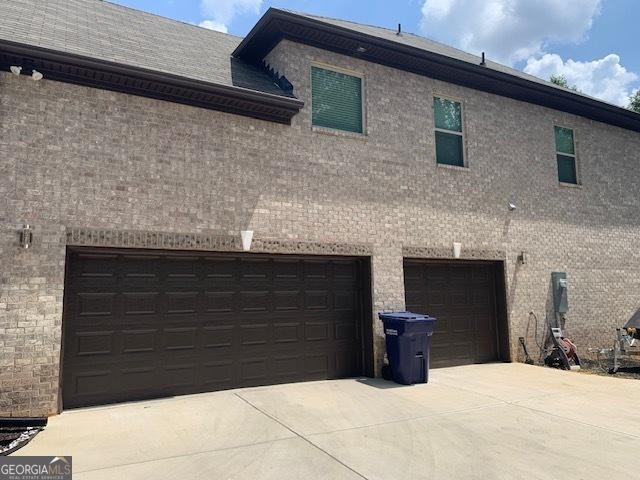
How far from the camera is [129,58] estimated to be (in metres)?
7.60

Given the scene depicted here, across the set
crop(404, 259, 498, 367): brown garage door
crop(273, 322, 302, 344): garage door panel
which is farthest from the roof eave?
crop(404, 259, 498, 367): brown garage door

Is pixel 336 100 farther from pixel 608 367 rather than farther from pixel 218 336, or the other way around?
pixel 608 367

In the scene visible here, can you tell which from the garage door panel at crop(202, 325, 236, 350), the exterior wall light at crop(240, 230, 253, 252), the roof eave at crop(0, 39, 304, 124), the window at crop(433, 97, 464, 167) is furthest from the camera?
the window at crop(433, 97, 464, 167)

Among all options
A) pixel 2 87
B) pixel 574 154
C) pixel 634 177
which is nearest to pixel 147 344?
pixel 2 87

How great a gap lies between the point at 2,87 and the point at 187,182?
282 cm

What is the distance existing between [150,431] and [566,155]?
487 inches

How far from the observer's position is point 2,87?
21.6 feet

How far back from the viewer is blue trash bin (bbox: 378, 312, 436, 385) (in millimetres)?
8352

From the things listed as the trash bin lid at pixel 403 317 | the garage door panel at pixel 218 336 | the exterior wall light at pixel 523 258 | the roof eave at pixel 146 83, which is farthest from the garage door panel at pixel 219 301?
the exterior wall light at pixel 523 258

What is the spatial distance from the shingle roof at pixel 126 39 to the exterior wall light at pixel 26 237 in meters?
2.59

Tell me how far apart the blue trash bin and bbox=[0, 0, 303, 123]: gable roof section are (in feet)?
14.3

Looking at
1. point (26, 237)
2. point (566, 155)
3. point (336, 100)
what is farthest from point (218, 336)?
point (566, 155)

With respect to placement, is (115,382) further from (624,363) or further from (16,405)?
(624,363)

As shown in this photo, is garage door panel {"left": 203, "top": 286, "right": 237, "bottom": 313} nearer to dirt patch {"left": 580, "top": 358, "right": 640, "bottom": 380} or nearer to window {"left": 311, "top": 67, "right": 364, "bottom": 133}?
window {"left": 311, "top": 67, "right": 364, "bottom": 133}
